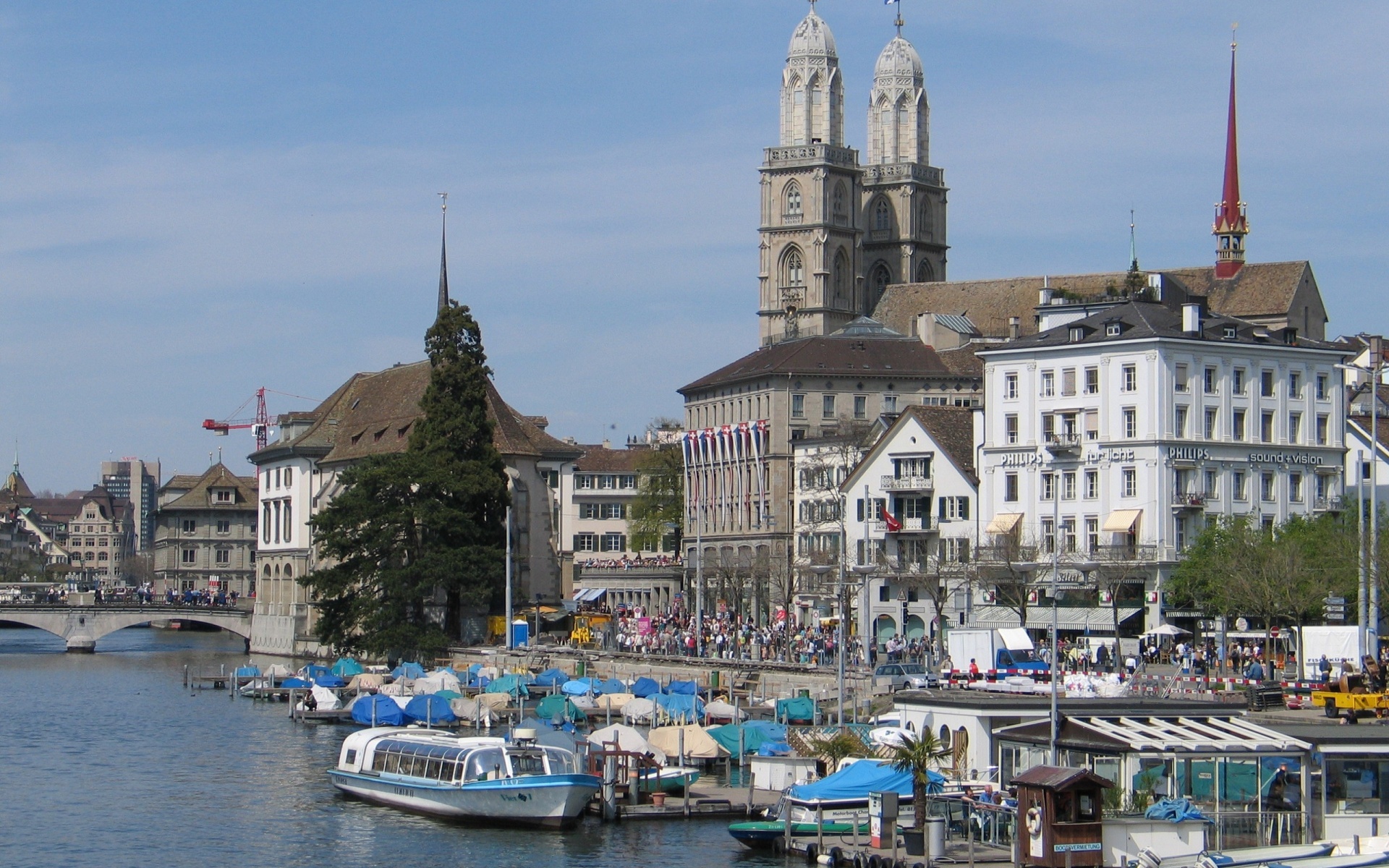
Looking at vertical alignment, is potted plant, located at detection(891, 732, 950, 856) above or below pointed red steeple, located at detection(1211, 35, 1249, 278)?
below

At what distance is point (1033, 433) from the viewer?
89500mm

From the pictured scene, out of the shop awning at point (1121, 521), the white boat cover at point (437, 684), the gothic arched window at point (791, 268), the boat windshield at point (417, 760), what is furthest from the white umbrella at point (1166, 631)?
the gothic arched window at point (791, 268)

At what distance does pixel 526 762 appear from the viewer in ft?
173

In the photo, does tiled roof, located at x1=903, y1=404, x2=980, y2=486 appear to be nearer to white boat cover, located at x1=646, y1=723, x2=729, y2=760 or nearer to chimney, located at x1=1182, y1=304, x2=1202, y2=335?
chimney, located at x1=1182, y1=304, x2=1202, y2=335

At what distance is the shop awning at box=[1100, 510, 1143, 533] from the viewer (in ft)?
279

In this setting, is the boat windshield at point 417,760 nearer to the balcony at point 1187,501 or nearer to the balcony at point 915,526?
the balcony at point 1187,501

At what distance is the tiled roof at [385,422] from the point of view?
128 m

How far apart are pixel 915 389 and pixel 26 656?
55.8m

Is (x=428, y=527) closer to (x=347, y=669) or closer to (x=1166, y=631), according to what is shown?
(x=347, y=669)

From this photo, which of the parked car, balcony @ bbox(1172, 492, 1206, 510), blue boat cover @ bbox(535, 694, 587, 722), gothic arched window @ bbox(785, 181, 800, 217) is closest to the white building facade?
balcony @ bbox(1172, 492, 1206, 510)

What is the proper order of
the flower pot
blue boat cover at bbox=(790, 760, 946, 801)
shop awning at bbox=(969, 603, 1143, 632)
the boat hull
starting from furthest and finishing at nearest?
shop awning at bbox=(969, 603, 1143, 632) < the boat hull < blue boat cover at bbox=(790, 760, 946, 801) < the flower pot

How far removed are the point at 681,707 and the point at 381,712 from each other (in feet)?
33.5

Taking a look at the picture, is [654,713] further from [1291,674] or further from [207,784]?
[1291,674]

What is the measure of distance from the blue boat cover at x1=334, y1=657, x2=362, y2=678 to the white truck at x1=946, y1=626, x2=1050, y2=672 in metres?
33.4
